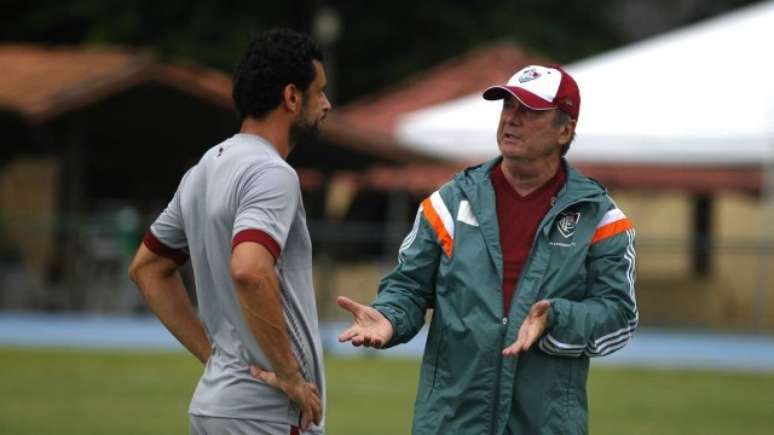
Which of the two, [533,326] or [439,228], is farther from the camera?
[439,228]

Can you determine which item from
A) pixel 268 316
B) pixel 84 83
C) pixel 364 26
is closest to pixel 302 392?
pixel 268 316

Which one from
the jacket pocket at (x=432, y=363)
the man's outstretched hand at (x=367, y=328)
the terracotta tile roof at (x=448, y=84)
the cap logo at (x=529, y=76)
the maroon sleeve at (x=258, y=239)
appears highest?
the terracotta tile roof at (x=448, y=84)

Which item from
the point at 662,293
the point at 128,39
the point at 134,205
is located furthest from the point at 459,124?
the point at 128,39

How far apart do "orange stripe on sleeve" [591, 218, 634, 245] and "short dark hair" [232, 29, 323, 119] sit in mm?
1078

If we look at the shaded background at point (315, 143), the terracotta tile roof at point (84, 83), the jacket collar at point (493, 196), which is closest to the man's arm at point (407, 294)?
the jacket collar at point (493, 196)

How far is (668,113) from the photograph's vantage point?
21.5m

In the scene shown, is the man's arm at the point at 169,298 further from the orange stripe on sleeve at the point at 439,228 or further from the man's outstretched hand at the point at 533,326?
the man's outstretched hand at the point at 533,326

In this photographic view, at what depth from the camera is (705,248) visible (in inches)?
→ 886

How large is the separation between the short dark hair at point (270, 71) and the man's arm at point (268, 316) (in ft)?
1.86

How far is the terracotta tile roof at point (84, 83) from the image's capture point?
85.4 ft

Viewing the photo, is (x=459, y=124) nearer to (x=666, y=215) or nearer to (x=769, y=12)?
(x=769, y=12)

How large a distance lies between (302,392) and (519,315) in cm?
75

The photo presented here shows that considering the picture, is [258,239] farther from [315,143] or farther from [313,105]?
[315,143]

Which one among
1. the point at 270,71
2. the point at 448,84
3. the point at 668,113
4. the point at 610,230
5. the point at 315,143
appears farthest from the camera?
the point at 448,84
